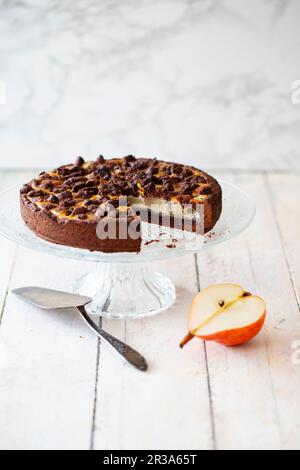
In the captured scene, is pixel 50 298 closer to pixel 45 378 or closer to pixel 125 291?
pixel 125 291

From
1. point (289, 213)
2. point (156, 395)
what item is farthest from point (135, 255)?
point (289, 213)

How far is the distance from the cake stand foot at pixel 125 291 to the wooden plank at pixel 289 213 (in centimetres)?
55

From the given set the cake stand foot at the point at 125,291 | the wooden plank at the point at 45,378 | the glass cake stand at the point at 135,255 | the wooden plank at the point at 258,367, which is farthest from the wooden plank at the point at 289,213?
the wooden plank at the point at 45,378

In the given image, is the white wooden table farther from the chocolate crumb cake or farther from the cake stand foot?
the chocolate crumb cake

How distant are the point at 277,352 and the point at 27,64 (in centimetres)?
258

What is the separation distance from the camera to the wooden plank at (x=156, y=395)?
2.01m

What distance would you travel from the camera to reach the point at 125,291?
9.09 feet

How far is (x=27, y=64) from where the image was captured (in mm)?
4250

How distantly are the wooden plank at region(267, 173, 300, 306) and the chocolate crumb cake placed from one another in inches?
23.9

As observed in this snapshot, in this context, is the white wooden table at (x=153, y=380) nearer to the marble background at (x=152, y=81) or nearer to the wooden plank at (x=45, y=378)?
the wooden plank at (x=45, y=378)

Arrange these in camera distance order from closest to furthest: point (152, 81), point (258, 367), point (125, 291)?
point (258, 367) < point (125, 291) < point (152, 81)

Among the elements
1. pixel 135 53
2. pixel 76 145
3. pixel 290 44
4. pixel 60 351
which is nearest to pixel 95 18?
pixel 135 53

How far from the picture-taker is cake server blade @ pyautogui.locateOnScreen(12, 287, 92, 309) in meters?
2.61

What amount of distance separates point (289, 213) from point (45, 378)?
1.94m
